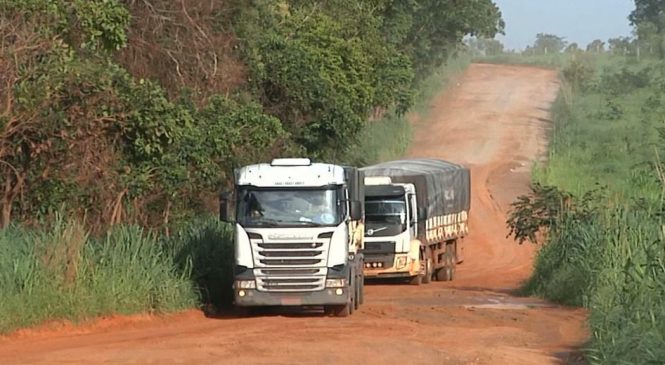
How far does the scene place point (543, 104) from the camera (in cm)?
7744

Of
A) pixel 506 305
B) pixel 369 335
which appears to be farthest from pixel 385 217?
pixel 369 335

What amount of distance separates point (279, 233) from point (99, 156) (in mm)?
3697

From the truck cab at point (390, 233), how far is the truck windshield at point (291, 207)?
922cm

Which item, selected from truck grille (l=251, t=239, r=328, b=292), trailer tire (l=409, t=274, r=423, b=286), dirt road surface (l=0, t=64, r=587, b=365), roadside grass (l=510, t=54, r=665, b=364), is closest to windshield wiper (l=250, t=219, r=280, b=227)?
truck grille (l=251, t=239, r=328, b=292)

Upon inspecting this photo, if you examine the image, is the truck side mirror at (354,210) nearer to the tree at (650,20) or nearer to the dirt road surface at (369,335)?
the dirt road surface at (369,335)

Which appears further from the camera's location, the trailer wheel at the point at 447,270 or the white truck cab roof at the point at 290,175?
the trailer wheel at the point at 447,270

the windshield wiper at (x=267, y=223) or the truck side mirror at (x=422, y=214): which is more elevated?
the windshield wiper at (x=267, y=223)

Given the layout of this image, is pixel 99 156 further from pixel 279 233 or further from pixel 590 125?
pixel 590 125

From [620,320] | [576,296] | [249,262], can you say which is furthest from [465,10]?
A: [620,320]

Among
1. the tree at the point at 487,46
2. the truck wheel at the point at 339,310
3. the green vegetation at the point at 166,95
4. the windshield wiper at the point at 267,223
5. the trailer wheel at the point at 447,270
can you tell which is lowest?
the trailer wheel at the point at 447,270

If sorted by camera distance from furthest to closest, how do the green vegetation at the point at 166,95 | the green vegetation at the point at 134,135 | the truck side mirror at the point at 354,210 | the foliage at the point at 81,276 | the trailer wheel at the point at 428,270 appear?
the trailer wheel at the point at 428,270 → the truck side mirror at the point at 354,210 → the green vegetation at the point at 166,95 → the green vegetation at the point at 134,135 → the foliage at the point at 81,276

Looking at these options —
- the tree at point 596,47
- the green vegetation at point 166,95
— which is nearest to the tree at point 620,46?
the tree at point 596,47

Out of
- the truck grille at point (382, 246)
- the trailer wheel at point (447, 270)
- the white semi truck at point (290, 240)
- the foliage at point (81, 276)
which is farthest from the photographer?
the trailer wheel at point (447, 270)

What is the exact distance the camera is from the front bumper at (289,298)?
22625mm
